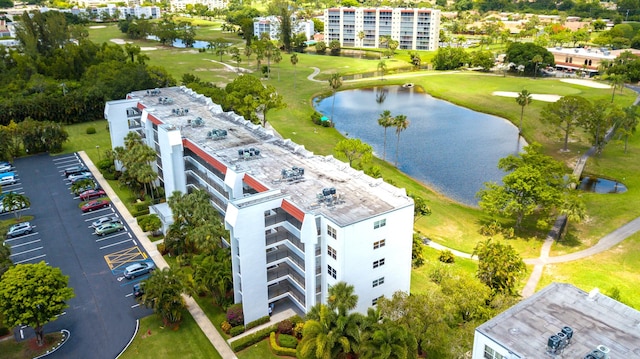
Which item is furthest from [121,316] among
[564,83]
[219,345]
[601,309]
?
[564,83]

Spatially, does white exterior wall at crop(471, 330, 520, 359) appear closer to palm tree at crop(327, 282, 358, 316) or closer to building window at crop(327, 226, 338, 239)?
palm tree at crop(327, 282, 358, 316)

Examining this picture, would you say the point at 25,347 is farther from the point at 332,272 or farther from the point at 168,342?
the point at 332,272

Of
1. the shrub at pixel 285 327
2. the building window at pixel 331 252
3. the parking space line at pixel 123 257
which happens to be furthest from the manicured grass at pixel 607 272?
the parking space line at pixel 123 257

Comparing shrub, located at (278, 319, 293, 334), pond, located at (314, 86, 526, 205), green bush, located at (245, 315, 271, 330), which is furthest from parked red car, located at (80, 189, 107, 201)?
pond, located at (314, 86, 526, 205)

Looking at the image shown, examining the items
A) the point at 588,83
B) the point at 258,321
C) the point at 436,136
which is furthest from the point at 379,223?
the point at 588,83

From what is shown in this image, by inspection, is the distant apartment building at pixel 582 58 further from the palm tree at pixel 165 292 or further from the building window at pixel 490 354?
the palm tree at pixel 165 292

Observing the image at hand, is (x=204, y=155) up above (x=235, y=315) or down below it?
above

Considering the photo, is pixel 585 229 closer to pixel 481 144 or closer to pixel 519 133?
pixel 481 144

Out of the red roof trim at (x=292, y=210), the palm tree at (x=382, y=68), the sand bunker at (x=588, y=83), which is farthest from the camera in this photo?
the palm tree at (x=382, y=68)
